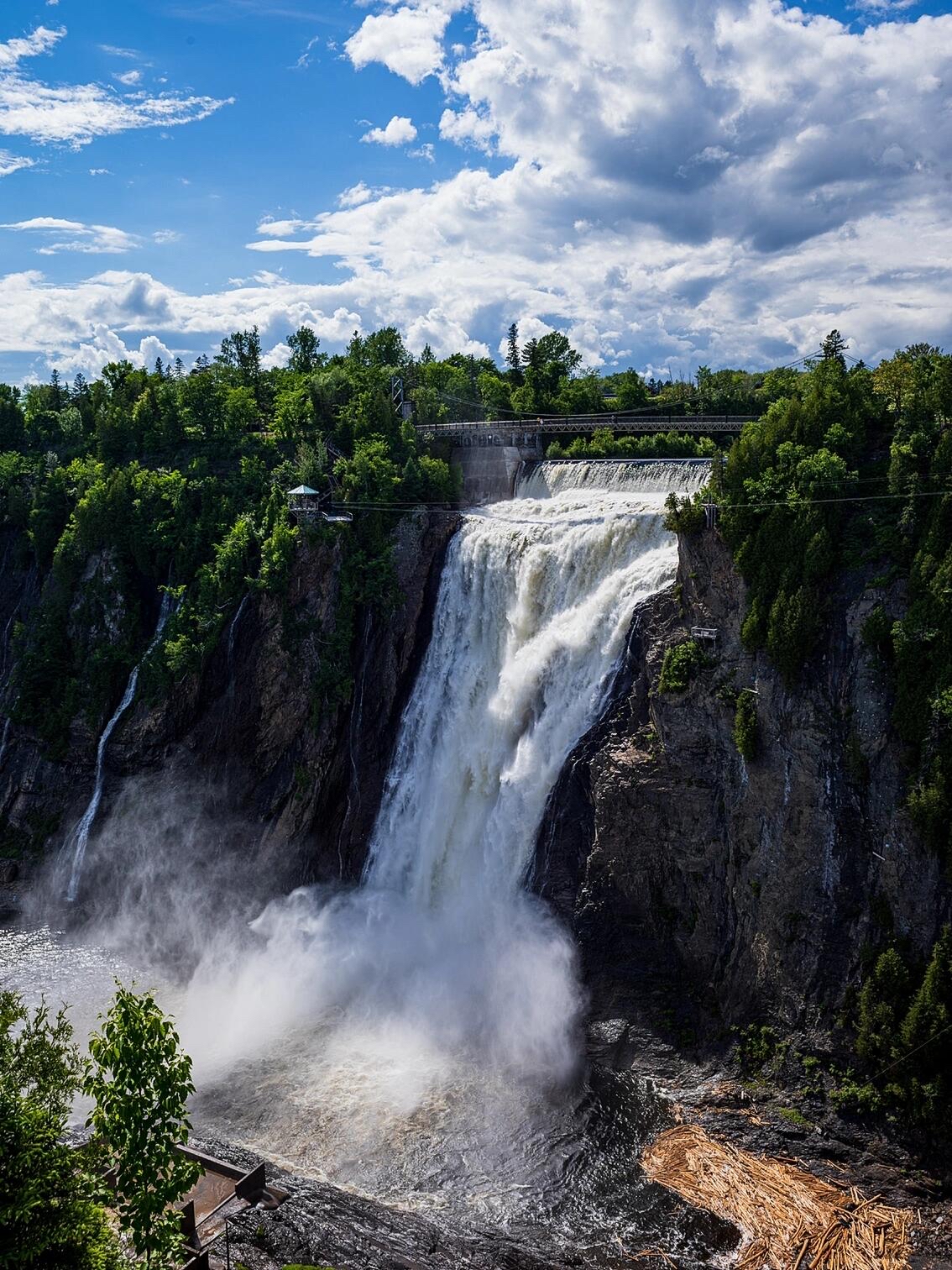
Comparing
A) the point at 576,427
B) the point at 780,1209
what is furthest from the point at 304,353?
the point at 780,1209

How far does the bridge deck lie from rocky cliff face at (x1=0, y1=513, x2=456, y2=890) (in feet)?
28.4

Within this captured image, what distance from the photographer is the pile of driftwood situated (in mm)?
22031

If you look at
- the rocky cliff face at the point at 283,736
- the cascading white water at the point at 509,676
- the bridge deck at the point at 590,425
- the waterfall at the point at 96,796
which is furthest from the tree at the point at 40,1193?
the bridge deck at the point at 590,425

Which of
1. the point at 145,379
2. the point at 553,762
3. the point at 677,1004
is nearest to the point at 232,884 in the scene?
the point at 553,762

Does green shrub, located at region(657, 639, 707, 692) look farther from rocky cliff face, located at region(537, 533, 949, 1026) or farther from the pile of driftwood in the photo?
the pile of driftwood

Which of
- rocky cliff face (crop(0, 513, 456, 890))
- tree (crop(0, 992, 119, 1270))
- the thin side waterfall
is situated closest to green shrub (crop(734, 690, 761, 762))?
rocky cliff face (crop(0, 513, 456, 890))

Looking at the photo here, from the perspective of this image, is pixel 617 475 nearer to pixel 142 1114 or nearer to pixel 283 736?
pixel 283 736

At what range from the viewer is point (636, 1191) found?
24.4 meters

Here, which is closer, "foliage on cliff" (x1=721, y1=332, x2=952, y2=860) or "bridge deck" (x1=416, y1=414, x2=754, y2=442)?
"foliage on cliff" (x1=721, y1=332, x2=952, y2=860)

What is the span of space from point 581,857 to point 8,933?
78.8 ft

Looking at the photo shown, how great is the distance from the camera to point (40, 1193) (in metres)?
15.0

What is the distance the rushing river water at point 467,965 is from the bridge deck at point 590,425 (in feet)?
16.6

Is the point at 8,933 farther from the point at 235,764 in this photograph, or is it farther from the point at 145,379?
the point at 145,379

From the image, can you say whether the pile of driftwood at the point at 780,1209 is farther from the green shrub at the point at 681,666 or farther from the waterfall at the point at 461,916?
the green shrub at the point at 681,666
